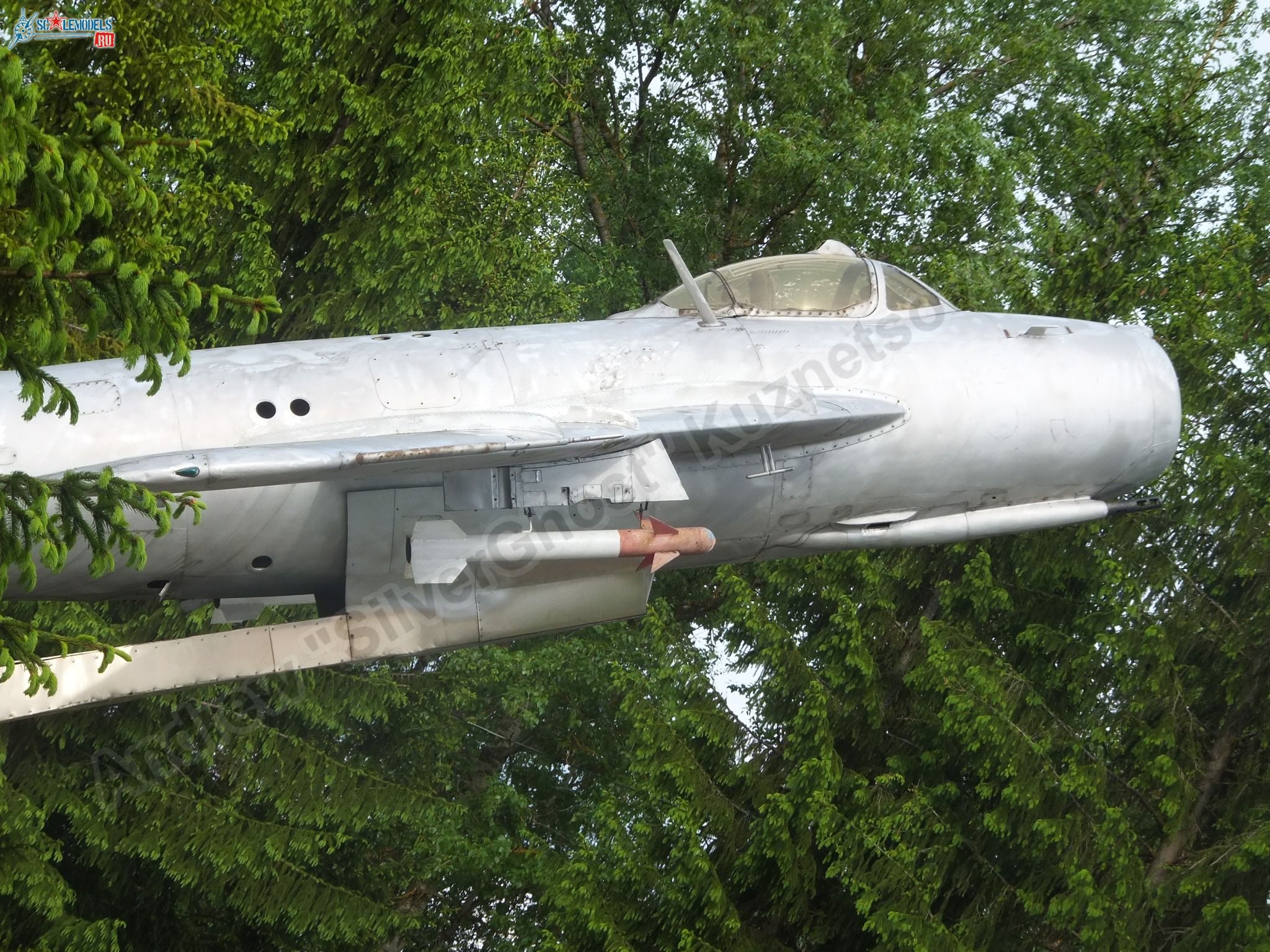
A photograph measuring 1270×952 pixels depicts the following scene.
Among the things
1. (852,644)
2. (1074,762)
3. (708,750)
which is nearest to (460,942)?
(708,750)

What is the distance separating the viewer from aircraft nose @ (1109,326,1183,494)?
12.0 metres

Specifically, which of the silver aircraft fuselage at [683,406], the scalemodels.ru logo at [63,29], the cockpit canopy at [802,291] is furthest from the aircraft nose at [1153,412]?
the scalemodels.ru logo at [63,29]

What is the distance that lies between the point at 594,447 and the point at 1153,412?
4.58 m

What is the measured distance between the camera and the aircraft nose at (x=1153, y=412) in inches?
472

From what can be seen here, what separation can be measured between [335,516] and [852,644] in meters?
→ 9.63

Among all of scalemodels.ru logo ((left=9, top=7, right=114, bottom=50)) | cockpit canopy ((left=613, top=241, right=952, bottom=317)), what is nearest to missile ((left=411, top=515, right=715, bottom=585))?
cockpit canopy ((left=613, top=241, right=952, bottom=317))

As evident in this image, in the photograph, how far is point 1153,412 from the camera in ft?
39.3

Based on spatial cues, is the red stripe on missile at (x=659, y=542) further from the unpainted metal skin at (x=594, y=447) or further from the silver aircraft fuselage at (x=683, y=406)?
the silver aircraft fuselage at (x=683, y=406)

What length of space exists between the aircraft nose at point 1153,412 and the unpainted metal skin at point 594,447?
24 mm

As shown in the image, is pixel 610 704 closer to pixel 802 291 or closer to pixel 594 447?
pixel 802 291

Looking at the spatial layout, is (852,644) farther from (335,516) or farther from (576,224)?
(576,224)

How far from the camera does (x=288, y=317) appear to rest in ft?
63.8

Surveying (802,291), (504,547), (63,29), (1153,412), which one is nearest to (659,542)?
(504,547)

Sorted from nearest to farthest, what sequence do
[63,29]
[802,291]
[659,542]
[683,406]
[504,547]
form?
[504,547], [659,542], [683,406], [802,291], [63,29]
